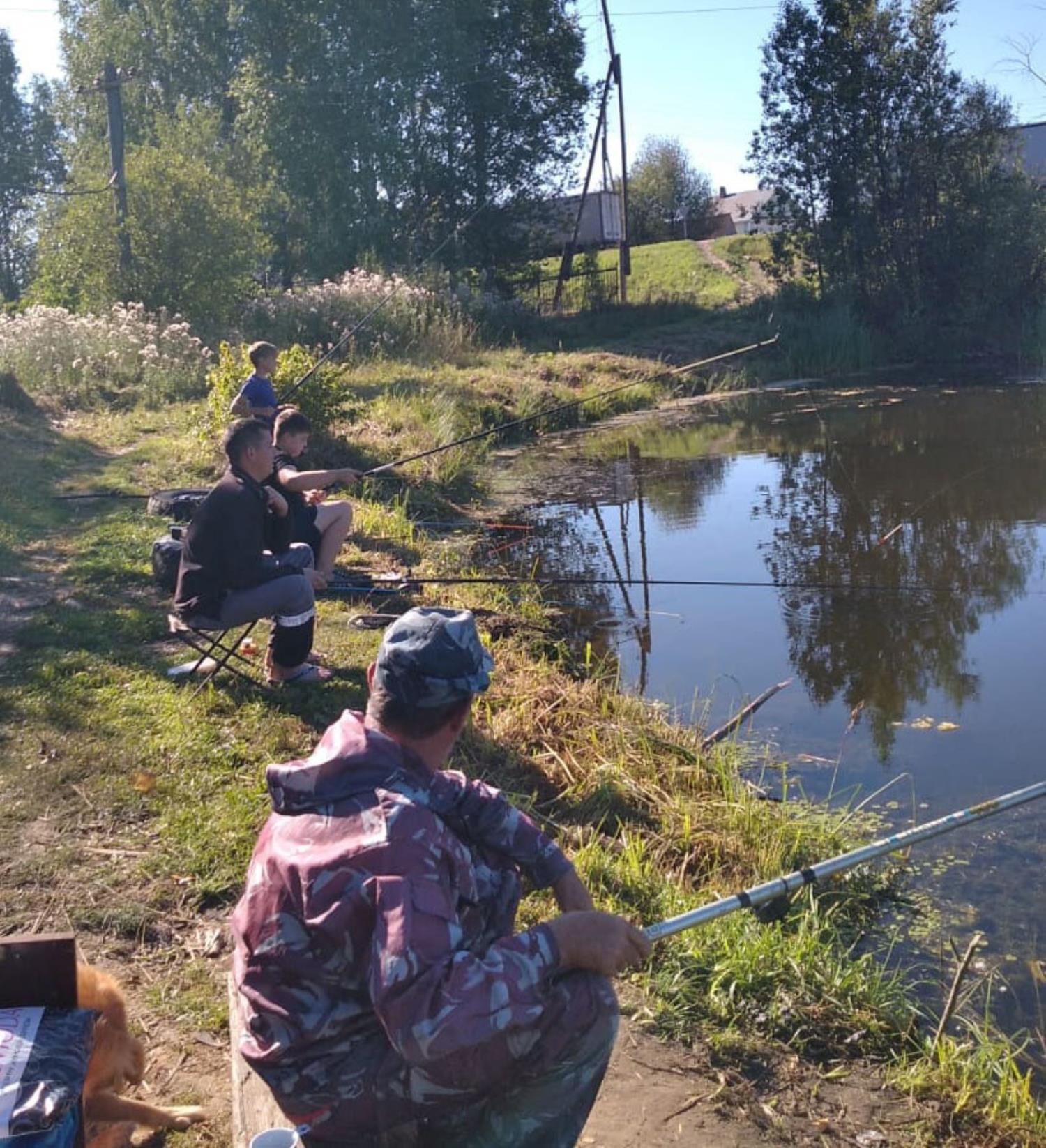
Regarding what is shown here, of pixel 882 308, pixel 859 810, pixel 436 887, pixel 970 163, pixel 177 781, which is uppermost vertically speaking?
pixel 970 163

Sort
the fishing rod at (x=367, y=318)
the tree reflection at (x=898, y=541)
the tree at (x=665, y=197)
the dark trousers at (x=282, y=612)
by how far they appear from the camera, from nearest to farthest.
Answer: the dark trousers at (x=282, y=612), the tree reflection at (x=898, y=541), the fishing rod at (x=367, y=318), the tree at (x=665, y=197)

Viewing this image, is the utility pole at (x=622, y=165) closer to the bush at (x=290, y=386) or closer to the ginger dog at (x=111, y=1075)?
the bush at (x=290, y=386)

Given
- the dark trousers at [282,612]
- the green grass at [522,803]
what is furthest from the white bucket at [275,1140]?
the dark trousers at [282,612]

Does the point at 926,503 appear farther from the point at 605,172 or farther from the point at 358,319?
the point at 605,172

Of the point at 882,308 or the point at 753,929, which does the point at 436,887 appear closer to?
the point at 753,929

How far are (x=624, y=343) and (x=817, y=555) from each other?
15.1 meters

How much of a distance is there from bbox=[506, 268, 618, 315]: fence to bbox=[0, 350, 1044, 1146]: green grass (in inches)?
792

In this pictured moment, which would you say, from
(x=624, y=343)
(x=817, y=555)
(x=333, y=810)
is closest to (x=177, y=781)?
(x=333, y=810)

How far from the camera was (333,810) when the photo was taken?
2090mm

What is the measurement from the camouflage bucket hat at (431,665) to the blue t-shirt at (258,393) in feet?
19.8

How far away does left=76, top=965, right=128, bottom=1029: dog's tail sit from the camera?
2.69 m

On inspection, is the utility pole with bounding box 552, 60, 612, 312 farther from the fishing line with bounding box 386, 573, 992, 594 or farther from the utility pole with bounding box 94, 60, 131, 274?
the fishing line with bounding box 386, 573, 992, 594

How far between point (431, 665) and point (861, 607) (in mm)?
6659

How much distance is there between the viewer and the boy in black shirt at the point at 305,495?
266 inches
